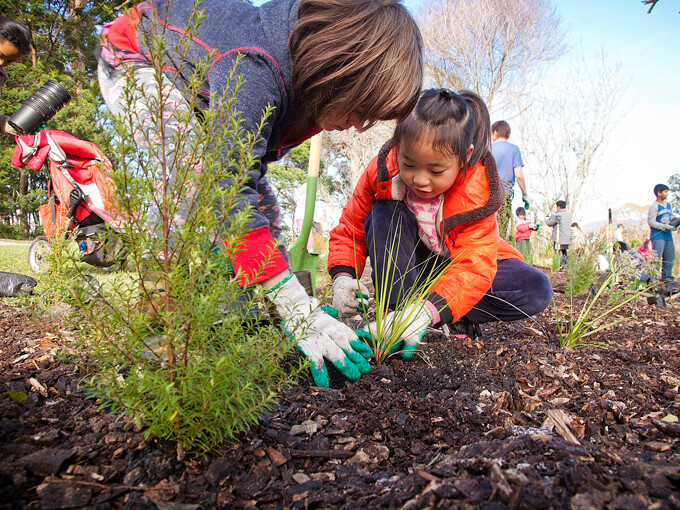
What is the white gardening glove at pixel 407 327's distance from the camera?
1874mm

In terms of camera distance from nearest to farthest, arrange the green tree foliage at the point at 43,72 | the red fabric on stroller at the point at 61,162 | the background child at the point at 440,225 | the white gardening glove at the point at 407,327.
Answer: the white gardening glove at the point at 407,327, the background child at the point at 440,225, the red fabric on stroller at the point at 61,162, the green tree foliage at the point at 43,72

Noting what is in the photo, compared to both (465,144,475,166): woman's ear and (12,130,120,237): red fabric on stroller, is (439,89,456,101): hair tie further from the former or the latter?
(12,130,120,237): red fabric on stroller

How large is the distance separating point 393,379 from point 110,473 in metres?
1.12

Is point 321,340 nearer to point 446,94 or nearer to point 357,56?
point 357,56

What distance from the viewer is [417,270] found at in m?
2.59

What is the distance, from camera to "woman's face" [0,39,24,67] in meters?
3.02

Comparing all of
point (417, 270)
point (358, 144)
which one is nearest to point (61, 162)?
point (417, 270)

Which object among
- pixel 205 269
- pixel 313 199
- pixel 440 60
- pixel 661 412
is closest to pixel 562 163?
pixel 440 60

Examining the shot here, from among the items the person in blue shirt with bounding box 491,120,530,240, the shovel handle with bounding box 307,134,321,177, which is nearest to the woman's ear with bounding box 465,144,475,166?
the shovel handle with bounding box 307,134,321,177

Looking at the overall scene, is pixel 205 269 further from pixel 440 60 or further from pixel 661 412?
pixel 440 60

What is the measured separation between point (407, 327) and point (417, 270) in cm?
78

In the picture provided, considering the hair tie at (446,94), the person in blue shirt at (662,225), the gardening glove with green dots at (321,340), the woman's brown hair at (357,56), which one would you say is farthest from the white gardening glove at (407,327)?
the person in blue shirt at (662,225)

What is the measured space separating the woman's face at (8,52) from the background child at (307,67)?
2.00 meters

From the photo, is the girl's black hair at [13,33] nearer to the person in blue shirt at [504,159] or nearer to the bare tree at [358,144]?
the person in blue shirt at [504,159]
